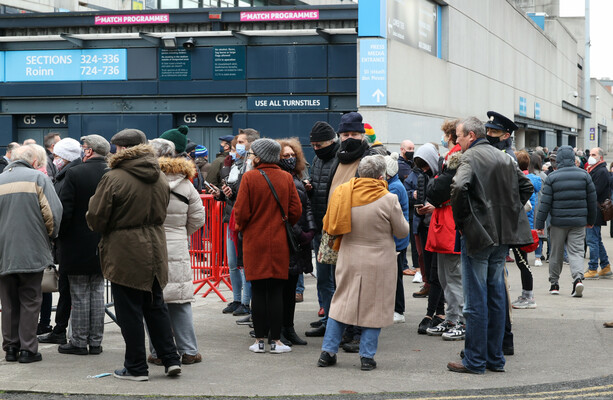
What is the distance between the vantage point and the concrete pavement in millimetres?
6566

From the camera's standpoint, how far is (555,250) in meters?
11.6

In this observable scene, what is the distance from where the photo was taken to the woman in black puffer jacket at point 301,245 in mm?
7926

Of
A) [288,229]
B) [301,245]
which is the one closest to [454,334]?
[301,245]

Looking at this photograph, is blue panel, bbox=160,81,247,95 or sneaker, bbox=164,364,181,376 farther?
blue panel, bbox=160,81,247,95

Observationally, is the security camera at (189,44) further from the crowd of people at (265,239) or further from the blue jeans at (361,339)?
the blue jeans at (361,339)

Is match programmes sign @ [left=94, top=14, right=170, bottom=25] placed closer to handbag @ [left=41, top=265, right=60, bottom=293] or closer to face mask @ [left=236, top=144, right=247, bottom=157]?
face mask @ [left=236, top=144, right=247, bottom=157]

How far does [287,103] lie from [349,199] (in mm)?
14146

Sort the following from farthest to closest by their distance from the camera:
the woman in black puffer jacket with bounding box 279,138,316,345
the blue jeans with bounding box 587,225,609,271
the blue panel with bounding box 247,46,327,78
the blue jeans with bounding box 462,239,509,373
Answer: the blue panel with bounding box 247,46,327,78 < the blue jeans with bounding box 587,225,609,271 < the woman in black puffer jacket with bounding box 279,138,316,345 < the blue jeans with bounding box 462,239,509,373

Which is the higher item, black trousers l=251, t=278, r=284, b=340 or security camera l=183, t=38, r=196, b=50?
security camera l=183, t=38, r=196, b=50

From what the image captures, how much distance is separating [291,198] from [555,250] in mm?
5174

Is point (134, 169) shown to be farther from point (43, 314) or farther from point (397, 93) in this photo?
point (397, 93)

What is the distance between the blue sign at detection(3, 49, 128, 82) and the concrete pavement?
536 inches

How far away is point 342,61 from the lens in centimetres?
2064

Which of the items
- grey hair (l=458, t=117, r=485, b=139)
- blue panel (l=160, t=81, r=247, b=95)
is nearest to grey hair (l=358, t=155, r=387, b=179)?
grey hair (l=458, t=117, r=485, b=139)
